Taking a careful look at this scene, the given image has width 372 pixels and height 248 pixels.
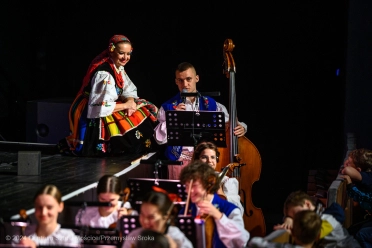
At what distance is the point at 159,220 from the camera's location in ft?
12.9

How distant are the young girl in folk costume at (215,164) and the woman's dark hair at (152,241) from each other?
168cm

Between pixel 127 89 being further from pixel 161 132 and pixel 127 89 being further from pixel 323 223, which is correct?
pixel 323 223

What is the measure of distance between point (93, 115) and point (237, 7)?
2053 mm

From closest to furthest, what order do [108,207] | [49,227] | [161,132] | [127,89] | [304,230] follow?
[304,230] < [49,227] < [108,207] < [161,132] < [127,89]

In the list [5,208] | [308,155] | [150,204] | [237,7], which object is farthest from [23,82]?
[150,204]

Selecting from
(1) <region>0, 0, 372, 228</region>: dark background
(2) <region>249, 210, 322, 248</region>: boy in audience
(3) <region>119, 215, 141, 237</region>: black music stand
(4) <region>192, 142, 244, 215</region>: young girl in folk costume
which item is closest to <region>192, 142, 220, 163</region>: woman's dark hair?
(4) <region>192, 142, 244, 215</region>: young girl in folk costume

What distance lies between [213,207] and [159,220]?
60cm

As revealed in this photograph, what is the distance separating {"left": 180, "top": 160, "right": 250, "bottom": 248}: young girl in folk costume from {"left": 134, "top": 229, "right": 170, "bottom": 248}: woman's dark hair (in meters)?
0.81

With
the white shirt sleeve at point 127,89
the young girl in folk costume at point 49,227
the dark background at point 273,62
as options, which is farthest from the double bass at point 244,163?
the young girl in folk costume at point 49,227

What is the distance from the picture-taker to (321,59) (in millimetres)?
7621

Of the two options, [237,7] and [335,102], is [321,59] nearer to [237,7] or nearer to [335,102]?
[335,102]

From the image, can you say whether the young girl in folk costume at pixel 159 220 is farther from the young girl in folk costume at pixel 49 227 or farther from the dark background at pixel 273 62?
the dark background at pixel 273 62

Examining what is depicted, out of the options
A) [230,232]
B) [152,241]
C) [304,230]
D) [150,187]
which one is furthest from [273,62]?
[152,241]

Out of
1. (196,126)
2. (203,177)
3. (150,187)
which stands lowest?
(150,187)
